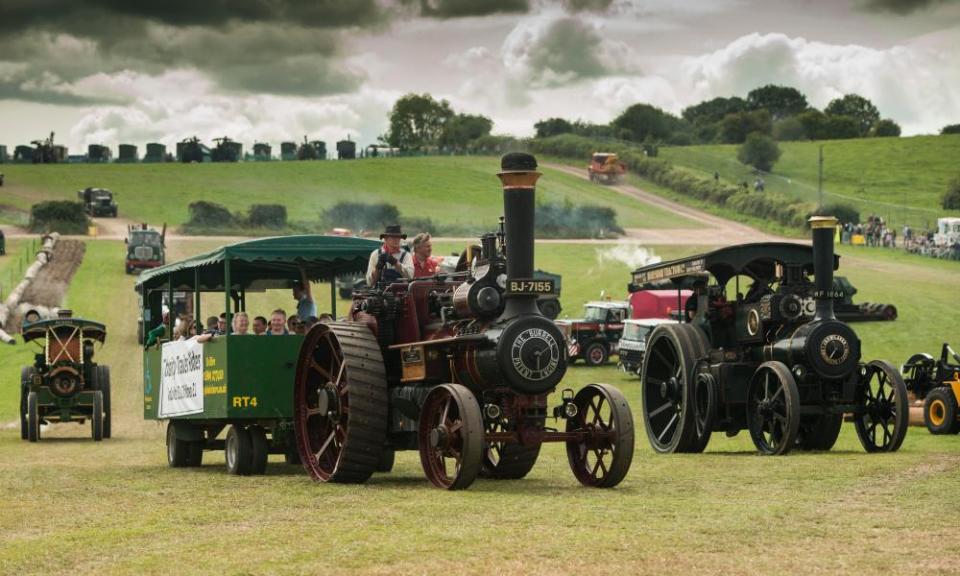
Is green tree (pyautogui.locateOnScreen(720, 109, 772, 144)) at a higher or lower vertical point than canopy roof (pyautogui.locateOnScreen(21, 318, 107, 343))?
higher

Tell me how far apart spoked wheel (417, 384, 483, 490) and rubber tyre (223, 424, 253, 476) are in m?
3.61

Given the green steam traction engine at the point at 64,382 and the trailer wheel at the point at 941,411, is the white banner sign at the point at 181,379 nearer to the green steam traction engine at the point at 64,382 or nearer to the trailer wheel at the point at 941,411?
the green steam traction engine at the point at 64,382

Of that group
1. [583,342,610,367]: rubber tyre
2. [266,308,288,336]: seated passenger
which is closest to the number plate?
[266,308,288,336]: seated passenger

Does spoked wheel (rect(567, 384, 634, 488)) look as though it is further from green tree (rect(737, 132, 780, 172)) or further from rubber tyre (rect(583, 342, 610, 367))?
green tree (rect(737, 132, 780, 172))

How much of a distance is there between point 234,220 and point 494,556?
72.9 meters

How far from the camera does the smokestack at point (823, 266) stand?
729 inches

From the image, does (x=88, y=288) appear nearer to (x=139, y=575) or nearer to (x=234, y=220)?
(x=234, y=220)

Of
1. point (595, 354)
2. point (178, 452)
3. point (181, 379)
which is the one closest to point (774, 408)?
point (181, 379)

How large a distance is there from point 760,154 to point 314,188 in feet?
101

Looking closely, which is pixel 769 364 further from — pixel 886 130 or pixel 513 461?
pixel 886 130

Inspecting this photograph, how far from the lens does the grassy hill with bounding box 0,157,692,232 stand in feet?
281

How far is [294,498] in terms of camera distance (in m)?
12.8

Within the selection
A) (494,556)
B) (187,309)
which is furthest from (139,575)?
(187,309)

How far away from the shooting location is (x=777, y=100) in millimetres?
169375
